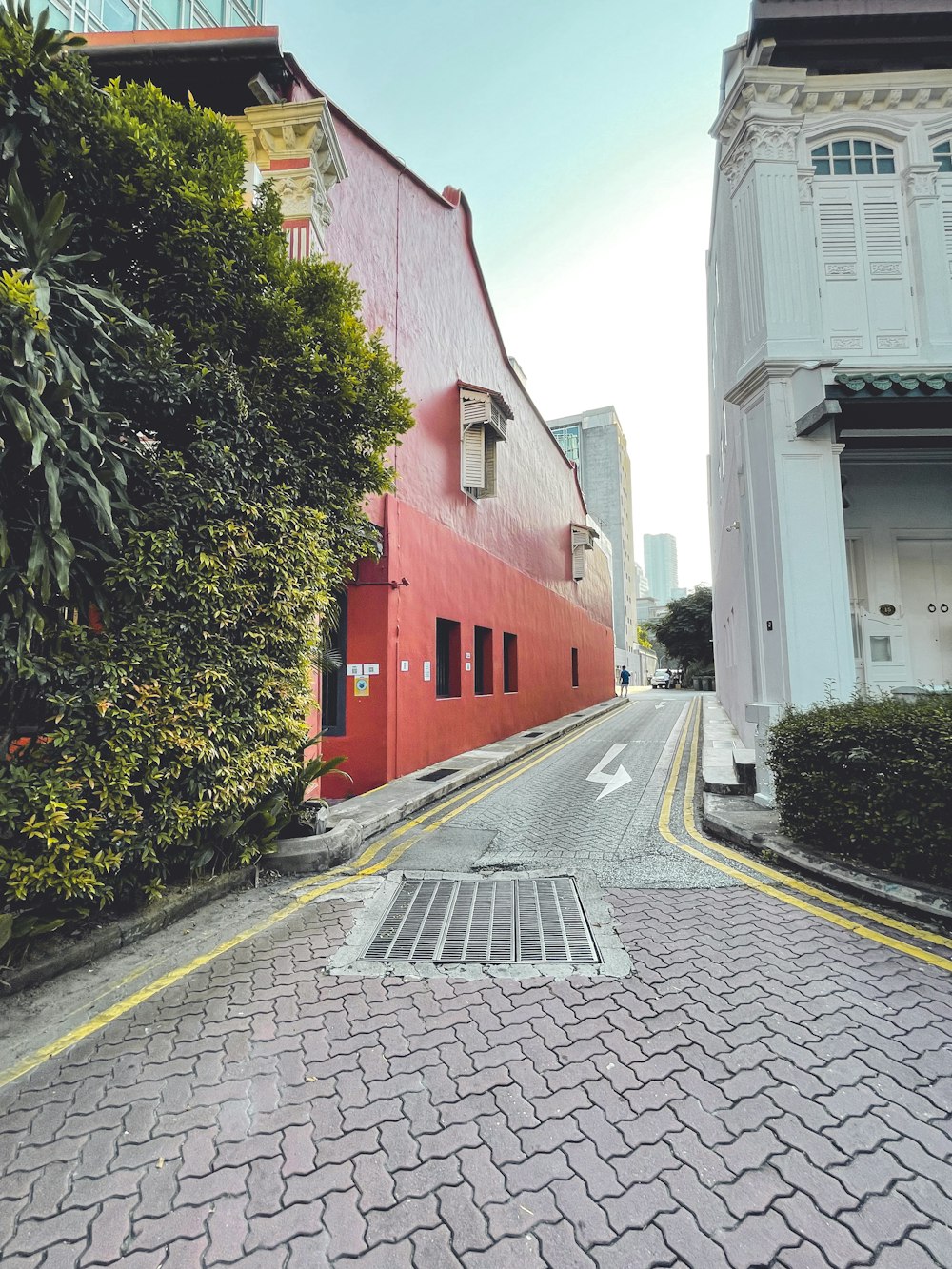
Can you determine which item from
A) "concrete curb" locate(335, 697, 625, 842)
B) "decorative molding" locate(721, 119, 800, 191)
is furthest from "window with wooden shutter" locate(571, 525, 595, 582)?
"decorative molding" locate(721, 119, 800, 191)

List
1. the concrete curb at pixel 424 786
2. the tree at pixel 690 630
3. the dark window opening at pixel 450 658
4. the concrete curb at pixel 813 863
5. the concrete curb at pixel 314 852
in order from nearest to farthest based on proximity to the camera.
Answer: the concrete curb at pixel 813 863 → the concrete curb at pixel 314 852 → the concrete curb at pixel 424 786 → the dark window opening at pixel 450 658 → the tree at pixel 690 630

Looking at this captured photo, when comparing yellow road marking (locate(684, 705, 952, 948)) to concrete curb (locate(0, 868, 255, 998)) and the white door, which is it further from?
concrete curb (locate(0, 868, 255, 998))

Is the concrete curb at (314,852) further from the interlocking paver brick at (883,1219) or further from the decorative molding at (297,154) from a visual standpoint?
the decorative molding at (297,154)

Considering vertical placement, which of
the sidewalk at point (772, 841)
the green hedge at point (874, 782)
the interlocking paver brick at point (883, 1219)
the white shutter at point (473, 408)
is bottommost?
the interlocking paver brick at point (883, 1219)

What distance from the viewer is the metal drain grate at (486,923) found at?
11.7 feet

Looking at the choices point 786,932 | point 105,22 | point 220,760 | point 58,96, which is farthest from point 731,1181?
point 105,22

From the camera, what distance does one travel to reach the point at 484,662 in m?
13.8

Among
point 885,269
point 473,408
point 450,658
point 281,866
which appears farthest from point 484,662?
point 885,269

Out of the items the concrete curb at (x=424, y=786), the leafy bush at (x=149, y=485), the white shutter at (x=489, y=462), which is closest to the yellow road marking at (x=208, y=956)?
the concrete curb at (x=424, y=786)

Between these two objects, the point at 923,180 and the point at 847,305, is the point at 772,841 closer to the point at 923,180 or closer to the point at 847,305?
the point at 847,305

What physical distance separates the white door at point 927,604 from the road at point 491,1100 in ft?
17.9

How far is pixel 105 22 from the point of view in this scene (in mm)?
10922

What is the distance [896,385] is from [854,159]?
4219 mm

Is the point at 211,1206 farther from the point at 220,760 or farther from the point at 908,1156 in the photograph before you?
the point at 220,760
